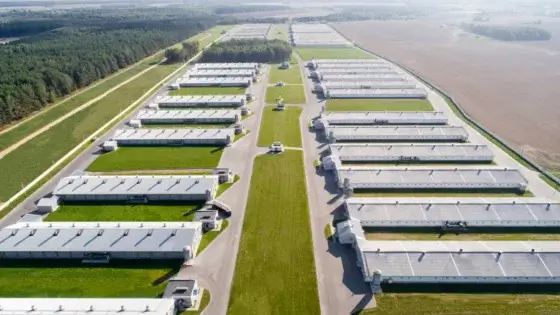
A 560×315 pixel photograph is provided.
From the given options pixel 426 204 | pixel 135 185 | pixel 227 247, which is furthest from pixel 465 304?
pixel 135 185

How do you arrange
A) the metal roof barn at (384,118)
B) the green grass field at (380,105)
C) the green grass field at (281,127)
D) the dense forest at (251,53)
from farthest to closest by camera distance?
the dense forest at (251,53) → the green grass field at (380,105) → the metal roof barn at (384,118) → the green grass field at (281,127)

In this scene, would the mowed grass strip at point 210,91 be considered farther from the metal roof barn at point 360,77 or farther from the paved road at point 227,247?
the paved road at point 227,247

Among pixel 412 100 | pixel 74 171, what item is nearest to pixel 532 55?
pixel 412 100

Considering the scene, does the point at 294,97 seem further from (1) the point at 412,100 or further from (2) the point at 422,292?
(2) the point at 422,292

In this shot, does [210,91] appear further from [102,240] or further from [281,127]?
[102,240]

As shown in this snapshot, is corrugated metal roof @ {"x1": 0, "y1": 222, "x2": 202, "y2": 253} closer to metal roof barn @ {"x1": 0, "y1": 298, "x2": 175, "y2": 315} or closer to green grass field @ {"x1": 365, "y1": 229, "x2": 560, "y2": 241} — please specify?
metal roof barn @ {"x1": 0, "y1": 298, "x2": 175, "y2": 315}

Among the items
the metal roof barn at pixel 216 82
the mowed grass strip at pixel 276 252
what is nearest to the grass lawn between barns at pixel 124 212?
the mowed grass strip at pixel 276 252

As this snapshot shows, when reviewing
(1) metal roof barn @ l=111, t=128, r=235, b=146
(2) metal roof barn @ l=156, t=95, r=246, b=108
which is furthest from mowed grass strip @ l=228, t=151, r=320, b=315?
(2) metal roof barn @ l=156, t=95, r=246, b=108
